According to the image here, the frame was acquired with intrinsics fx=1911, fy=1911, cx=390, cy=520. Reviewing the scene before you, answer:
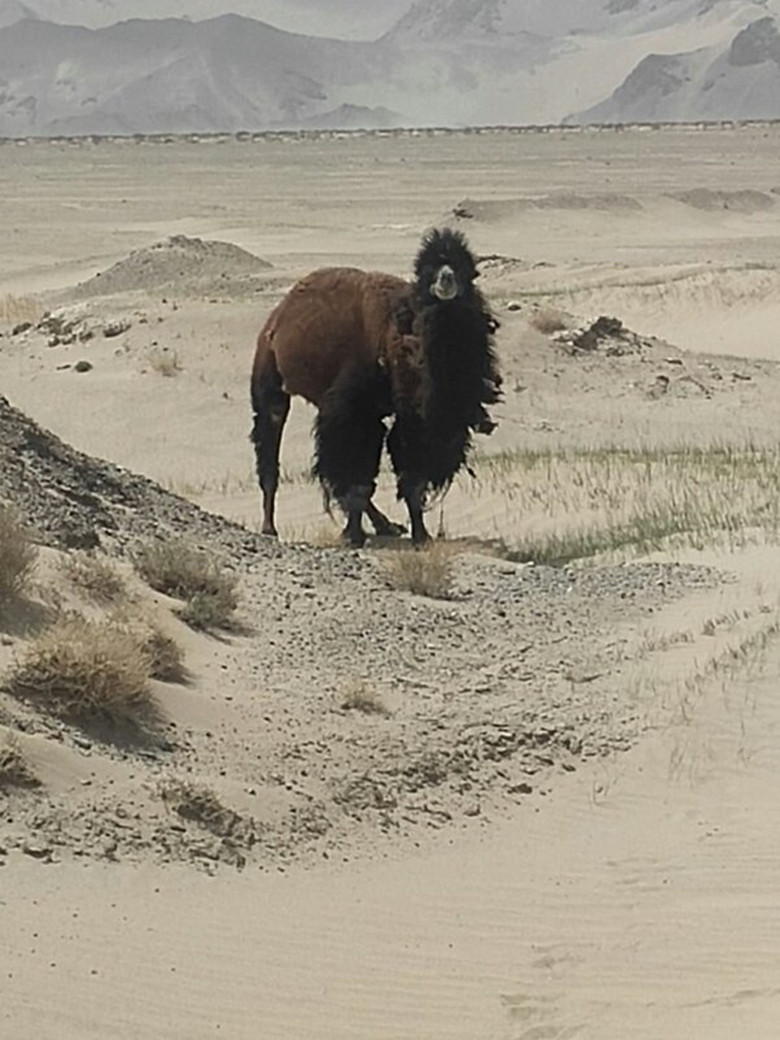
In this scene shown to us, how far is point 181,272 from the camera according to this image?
42.3 m

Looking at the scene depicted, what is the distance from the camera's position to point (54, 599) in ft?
31.0

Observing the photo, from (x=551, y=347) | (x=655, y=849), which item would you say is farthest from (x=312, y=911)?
(x=551, y=347)

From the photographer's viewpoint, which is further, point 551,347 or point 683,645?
point 551,347

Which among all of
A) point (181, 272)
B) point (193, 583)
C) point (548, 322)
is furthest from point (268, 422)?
point (181, 272)

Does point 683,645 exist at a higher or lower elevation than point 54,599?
lower

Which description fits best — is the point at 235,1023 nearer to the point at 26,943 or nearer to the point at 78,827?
the point at 26,943

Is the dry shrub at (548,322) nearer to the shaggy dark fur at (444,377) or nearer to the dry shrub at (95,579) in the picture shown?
the shaggy dark fur at (444,377)

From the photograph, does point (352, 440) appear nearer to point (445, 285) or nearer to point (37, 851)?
point (445, 285)

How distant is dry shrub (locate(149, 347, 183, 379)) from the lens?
26.8 m

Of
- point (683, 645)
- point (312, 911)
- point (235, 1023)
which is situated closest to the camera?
point (235, 1023)

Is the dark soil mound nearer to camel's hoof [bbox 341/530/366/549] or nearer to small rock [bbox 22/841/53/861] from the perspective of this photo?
camel's hoof [bbox 341/530/366/549]

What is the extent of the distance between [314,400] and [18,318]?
2068 centimetres

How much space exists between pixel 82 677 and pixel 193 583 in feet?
7.65

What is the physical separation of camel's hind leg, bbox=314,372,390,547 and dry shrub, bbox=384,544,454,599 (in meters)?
2.05
